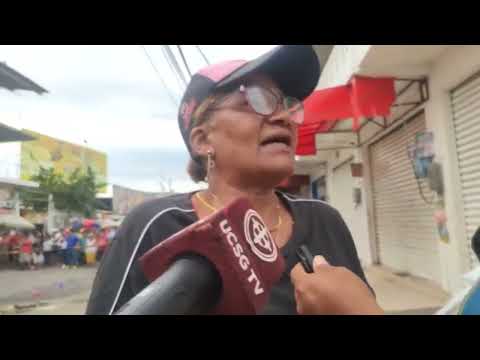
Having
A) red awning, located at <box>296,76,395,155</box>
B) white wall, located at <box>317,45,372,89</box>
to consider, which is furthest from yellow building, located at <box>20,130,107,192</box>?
white wall, located at <box>317,45,372,89</box>

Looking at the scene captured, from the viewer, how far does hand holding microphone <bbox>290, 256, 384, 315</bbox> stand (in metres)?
0.61

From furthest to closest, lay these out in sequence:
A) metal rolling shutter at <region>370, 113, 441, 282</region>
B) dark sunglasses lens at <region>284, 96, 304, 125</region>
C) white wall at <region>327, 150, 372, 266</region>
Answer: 1. white wall at <region>327, 150, 372, 266</region>
2. metal rolling shutter at <region>370, 113, 441, 282</region>
3. dark sunglasses lens at <region>284, 96, 304, 125</region>

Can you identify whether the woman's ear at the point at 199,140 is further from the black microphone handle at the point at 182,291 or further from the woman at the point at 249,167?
the black microphone handle at the point at 182,291

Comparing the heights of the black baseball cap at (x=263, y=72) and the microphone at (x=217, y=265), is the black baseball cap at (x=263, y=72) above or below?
above

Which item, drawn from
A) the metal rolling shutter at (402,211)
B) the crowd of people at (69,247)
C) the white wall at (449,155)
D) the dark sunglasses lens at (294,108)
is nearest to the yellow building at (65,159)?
the crowd of people at (69,247)

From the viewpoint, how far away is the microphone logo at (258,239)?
2.28ft

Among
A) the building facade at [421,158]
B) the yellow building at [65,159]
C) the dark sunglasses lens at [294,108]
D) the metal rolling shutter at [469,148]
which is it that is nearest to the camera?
the dark sunglasses lens at [294,108]

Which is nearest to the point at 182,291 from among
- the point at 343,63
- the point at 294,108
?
the point at 294,108

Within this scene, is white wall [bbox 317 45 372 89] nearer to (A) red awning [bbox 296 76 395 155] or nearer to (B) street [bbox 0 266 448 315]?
(A) red awning [bbox 296 76 395 155]

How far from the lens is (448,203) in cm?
451

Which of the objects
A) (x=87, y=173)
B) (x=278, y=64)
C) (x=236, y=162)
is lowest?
(x=236, y=162)
